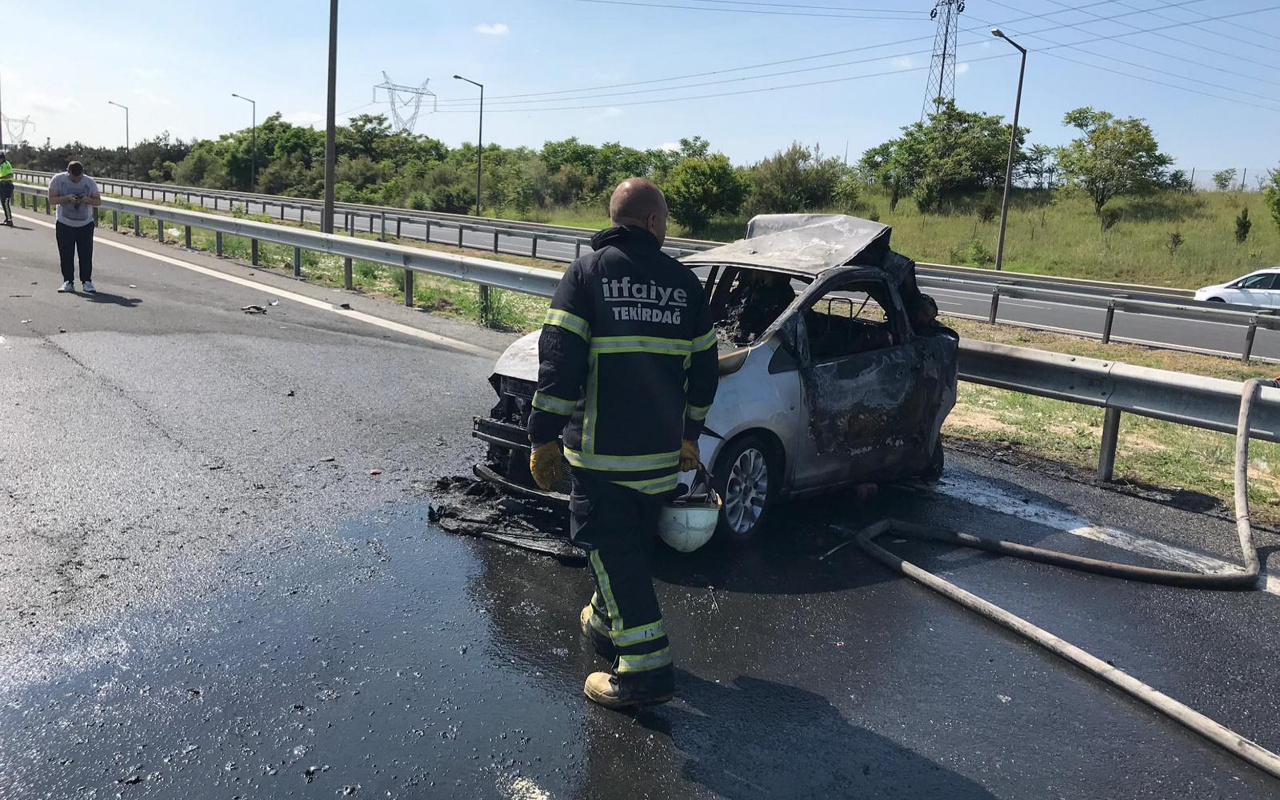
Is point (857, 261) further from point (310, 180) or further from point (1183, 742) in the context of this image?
point (310, 180)

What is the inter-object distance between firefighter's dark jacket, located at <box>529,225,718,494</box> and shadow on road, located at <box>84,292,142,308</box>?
9.77 m

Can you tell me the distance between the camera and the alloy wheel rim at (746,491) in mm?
5383

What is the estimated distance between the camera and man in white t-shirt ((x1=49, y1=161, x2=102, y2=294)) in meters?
12.6

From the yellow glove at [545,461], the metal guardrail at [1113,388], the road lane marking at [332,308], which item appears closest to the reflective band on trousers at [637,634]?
the yellow glove at [545,461]

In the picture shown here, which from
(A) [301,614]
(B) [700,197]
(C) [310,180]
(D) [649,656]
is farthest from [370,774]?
(C) [310,180]

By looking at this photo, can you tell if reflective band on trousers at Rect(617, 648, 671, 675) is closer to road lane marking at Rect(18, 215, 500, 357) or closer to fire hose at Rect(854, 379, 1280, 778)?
fire hose at Rect(854, 379, 1280, 778)

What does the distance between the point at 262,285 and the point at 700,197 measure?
33.6m

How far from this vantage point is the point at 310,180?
73188 millimetres

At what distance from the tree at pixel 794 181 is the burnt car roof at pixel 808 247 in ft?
143

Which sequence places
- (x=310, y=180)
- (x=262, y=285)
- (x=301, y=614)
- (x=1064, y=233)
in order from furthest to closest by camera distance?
1. (x=310, y=180)
2. (x=1064, y=233)
3. (x=262, y=285)
4. (x=301, y=614)

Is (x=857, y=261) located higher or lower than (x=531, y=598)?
higher

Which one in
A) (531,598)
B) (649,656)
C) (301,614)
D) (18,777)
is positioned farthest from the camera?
(531,598)

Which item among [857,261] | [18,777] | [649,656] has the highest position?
[857,261]

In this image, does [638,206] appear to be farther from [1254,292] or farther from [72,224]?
[1254,292]
